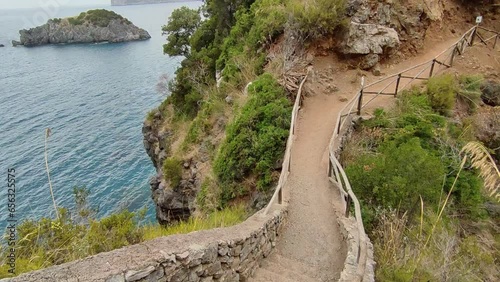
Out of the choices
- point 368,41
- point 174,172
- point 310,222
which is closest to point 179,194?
point 174,172

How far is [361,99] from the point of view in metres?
12.9

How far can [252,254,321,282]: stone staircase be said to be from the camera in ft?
22.7

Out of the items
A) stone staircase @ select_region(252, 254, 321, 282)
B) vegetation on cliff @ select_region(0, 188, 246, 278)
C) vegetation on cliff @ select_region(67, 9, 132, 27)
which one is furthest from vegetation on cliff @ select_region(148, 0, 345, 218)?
vegetation on cliff @ select_region(67, 9, 132, 27)

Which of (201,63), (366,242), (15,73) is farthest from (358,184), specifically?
(15,73)

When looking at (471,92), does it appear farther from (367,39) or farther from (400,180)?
(400,180)

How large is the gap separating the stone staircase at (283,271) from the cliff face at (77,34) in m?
87.8

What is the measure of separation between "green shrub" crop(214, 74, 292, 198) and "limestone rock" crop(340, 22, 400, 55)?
442cm

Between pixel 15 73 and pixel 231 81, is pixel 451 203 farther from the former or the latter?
pixel 15 73

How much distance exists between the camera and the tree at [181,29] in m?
27.4

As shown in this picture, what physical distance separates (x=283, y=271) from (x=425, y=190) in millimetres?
4016

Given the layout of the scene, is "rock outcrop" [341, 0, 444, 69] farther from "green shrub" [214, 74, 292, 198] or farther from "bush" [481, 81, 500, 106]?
"green shrub" [214, 74, 292, 198]

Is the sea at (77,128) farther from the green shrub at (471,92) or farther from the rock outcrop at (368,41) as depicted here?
the green shrub at (471,92)

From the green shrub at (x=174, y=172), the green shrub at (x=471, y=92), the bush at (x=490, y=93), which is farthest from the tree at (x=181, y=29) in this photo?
the bush at (x=490, y=93)

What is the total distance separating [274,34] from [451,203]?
34.0ft
